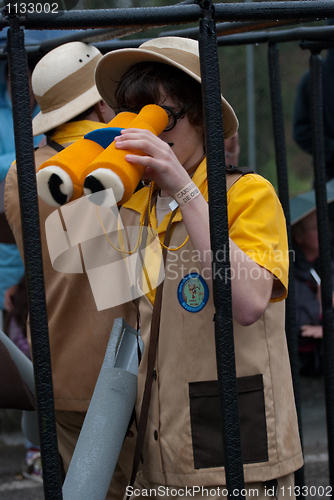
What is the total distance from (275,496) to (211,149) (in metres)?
0.84

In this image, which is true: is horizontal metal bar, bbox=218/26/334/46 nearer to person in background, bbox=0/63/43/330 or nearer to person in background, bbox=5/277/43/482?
person in background, bbox=0/63/43/330

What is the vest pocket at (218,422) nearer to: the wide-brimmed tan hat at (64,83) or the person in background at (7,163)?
the wide-brimmed tan hat at (64,83)

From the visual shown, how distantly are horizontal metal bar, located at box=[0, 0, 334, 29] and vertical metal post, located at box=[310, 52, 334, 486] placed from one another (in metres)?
0.69

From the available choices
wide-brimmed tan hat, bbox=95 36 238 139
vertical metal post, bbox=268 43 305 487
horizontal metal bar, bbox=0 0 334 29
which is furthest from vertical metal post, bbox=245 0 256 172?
horizontal metal bar, bbox=0 0 334 29

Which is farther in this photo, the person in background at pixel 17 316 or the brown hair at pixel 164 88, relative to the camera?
the person in background at pixel 17 316

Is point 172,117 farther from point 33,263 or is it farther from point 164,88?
point 33,263

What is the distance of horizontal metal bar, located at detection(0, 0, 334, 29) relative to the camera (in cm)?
86

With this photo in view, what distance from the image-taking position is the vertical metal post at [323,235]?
1.64 m

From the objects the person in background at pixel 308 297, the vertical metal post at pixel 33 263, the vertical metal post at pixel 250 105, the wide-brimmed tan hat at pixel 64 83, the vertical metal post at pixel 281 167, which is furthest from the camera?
the vertical metal post at pixel 250 105

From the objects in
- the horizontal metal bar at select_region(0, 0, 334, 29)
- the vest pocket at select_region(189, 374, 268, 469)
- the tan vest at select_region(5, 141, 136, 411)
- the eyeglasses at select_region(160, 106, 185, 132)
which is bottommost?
the vest pocket at select_region(189, 374, 268, 469)

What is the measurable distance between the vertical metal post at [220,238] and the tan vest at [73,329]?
988 millimetres

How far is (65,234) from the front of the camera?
190 cm

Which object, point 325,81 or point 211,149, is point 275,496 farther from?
point 325,81

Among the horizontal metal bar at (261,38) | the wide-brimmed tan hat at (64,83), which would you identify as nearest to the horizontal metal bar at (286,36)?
the horizontal metal bar at (261,38)
